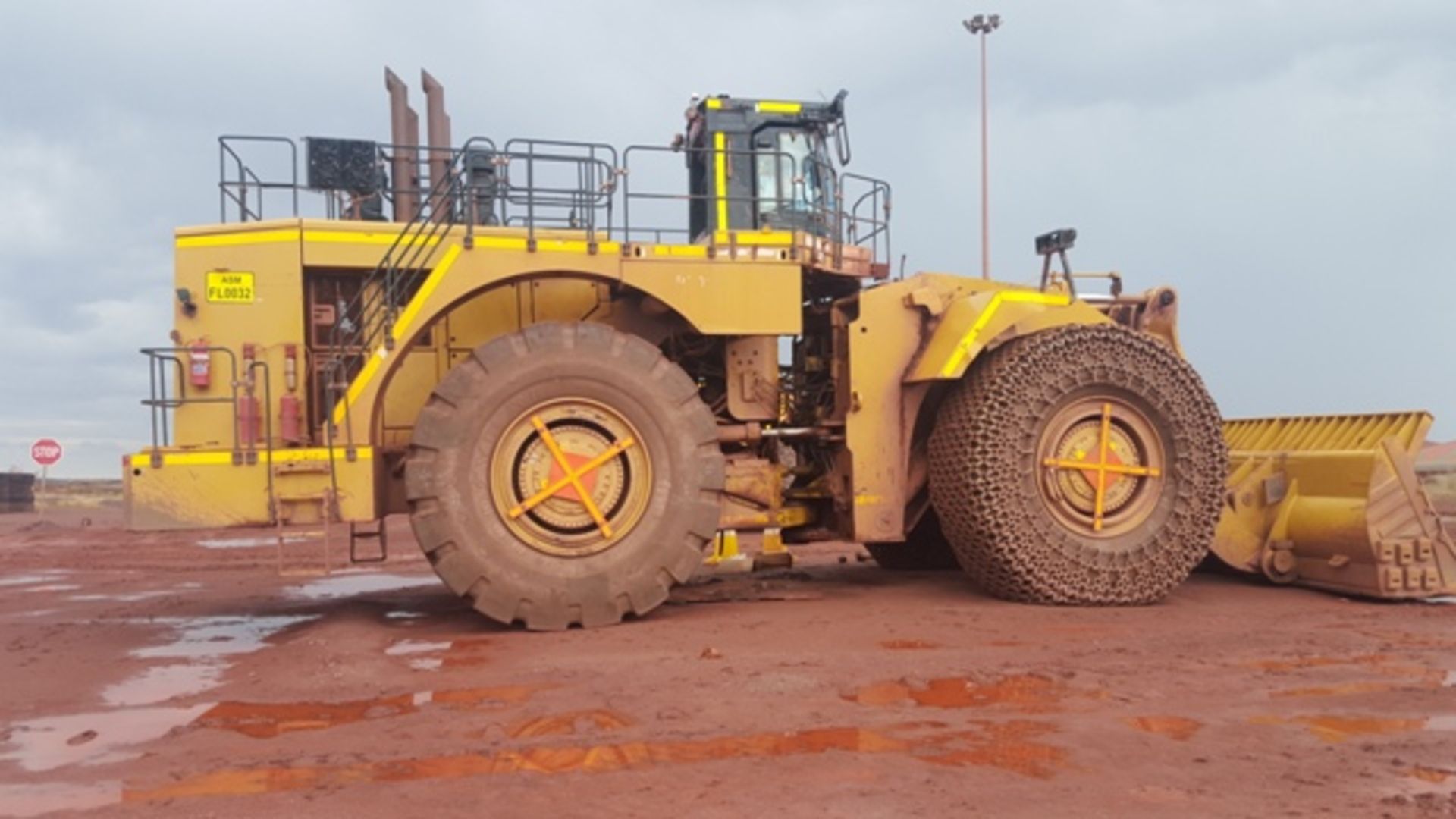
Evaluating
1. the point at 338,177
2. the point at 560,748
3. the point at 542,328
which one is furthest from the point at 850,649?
the point at 338,177

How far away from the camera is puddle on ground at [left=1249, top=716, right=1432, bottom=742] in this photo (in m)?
5.15

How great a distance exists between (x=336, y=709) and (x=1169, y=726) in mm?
3987

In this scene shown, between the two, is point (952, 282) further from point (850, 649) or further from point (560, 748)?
→ point (560, 748)

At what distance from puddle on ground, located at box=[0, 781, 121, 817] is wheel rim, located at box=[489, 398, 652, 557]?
12.0 ft

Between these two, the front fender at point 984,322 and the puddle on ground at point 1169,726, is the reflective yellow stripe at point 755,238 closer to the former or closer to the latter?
the front fender at point 984,322

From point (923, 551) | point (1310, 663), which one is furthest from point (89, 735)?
point (923, 551)

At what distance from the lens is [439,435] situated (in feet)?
26.1

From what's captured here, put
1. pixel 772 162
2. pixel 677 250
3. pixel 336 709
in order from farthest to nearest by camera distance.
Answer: pixel 772 162 → pixel 677 250 → pixel 336 709

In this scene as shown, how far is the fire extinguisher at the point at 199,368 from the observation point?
338 inches

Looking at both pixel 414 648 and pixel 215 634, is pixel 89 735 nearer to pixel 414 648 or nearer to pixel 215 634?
pixel 414 648

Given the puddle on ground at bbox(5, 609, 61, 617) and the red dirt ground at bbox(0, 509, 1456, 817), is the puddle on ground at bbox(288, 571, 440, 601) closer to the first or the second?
the red dirt ground at bbox(0, 509, 1456, 817)

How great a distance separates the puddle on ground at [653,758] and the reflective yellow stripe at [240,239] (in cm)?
515

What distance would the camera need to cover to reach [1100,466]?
904 centimetres

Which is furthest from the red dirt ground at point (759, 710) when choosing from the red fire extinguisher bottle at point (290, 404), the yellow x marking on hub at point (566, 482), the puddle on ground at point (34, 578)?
the puddle on ground at point (34, 578)
